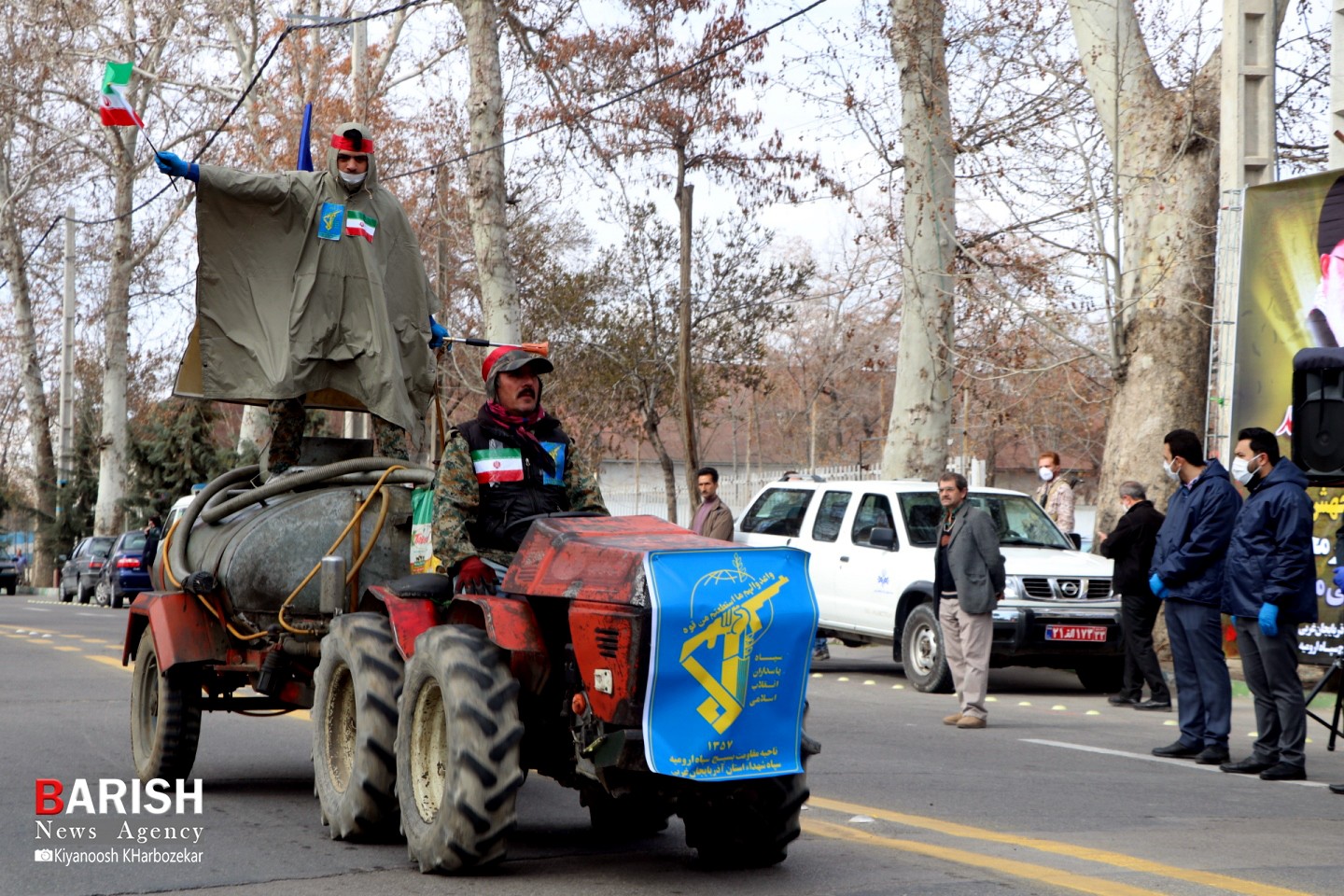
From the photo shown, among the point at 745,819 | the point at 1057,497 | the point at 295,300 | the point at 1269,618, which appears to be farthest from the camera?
the point at 1057,497

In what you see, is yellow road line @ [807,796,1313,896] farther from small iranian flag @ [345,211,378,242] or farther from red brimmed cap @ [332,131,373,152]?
red brimmed cap @ [332,131,373,152]

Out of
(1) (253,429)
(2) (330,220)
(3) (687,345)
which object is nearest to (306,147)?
(2) (330,220)

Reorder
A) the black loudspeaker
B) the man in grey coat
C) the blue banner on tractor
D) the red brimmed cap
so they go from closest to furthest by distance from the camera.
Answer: the blue banner on tractor, the black loudspeaker, the red brimmed cap, the man in grey coat

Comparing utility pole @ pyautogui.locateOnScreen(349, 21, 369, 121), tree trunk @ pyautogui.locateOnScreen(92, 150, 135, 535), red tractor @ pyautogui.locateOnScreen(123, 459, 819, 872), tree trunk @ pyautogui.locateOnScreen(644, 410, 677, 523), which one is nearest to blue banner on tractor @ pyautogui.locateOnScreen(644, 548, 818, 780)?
red tractor @ pyautogui.locateOnScreen(123, 459, 819, 872)

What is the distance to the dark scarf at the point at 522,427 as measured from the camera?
6.94m

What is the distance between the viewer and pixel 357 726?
6.64 m

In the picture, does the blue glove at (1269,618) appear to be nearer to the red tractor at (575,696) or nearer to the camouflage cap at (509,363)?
the red tractor at (575,696)

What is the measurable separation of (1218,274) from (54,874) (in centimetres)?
1234

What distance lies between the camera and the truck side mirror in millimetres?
15539

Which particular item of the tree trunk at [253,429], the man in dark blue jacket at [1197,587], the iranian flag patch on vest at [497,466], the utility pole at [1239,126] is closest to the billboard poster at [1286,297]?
the utility pole at [1239,126]

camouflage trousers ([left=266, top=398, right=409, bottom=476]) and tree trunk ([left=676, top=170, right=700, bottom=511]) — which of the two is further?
tree trunk ([left=676, top=170, right=700, bottom=511])

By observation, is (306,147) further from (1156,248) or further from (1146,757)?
(1156,248)

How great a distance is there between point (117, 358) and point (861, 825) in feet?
139

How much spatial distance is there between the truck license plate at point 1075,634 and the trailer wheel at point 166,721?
8676 millimetres
